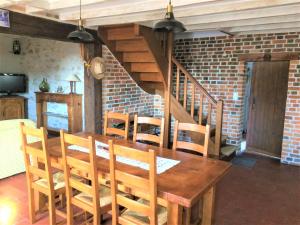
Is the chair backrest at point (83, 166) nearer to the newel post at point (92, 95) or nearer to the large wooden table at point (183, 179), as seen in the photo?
the large wooden table at point (183, 179)

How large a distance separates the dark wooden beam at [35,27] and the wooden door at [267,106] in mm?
3705

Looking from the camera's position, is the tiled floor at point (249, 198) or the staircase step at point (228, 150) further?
the staircase step at point (228, 150)

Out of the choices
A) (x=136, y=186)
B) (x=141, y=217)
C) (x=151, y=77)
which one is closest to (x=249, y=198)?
(x=141, y=217)

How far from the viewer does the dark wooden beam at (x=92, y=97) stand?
169 inches

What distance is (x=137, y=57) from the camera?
4.48 m

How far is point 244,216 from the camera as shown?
2811mm

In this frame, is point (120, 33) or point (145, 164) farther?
point (120, 33)

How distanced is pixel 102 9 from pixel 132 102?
226cm

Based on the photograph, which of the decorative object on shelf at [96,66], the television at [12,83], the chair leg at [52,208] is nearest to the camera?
the chair leg at [52,208]

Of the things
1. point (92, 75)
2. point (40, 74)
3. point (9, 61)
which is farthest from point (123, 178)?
point (9, 61)

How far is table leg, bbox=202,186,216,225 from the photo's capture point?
7.53ft

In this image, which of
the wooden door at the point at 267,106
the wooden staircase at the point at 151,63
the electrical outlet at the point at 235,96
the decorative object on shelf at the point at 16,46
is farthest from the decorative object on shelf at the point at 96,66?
the decorative object on shelf at the point at 16,46

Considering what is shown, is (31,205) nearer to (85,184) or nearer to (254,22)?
(85,184)

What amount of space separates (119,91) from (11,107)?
3176 mm
